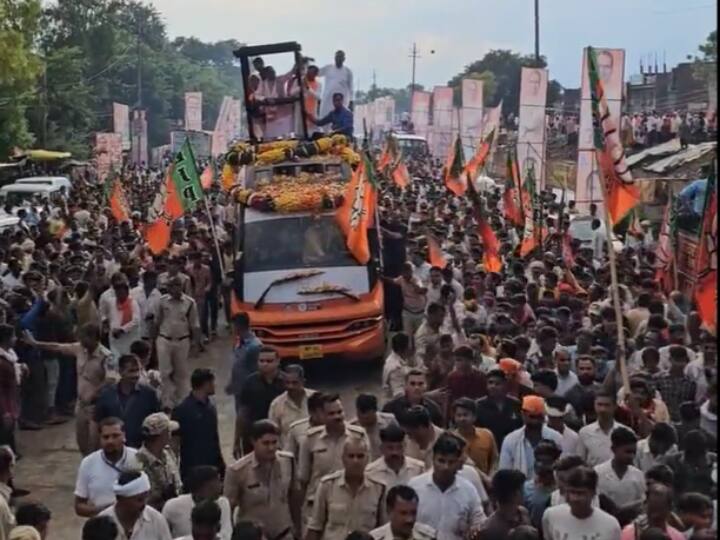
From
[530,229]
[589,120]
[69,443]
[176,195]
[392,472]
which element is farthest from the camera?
[589,120]

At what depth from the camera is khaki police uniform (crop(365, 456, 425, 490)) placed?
259 inches

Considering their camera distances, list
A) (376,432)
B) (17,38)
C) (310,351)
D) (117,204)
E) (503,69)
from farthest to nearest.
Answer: (503,69)
(17,38)
(117,204)
(310,351)
(376,432)

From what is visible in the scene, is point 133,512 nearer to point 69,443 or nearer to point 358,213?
point 69,443

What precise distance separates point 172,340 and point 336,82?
6708mm

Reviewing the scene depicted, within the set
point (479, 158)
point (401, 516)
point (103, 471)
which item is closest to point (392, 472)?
point (401, 516)

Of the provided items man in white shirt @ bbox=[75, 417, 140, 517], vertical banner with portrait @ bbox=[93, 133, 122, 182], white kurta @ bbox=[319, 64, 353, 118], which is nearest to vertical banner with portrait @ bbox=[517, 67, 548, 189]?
white kurta @ bbox=[319, 64, 353, 118]

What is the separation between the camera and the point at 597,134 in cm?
972

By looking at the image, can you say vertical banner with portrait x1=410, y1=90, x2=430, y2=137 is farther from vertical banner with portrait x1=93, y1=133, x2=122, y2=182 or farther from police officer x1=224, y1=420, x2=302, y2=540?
police officer x1=224, y1=420, x2=302, y2=540

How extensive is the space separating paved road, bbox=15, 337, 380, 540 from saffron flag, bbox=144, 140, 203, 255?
1643 mm

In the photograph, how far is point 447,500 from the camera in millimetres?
6289

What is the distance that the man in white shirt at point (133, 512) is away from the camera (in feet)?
19.3

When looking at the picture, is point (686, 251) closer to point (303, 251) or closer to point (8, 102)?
point (303, 251)

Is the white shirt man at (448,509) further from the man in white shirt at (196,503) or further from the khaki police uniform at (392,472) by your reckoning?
the man in white shirt at (196,503)

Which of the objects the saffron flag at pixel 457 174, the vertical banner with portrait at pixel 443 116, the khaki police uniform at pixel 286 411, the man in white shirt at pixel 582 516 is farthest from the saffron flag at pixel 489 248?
the vertical banner with portrait at pixel 443 116
